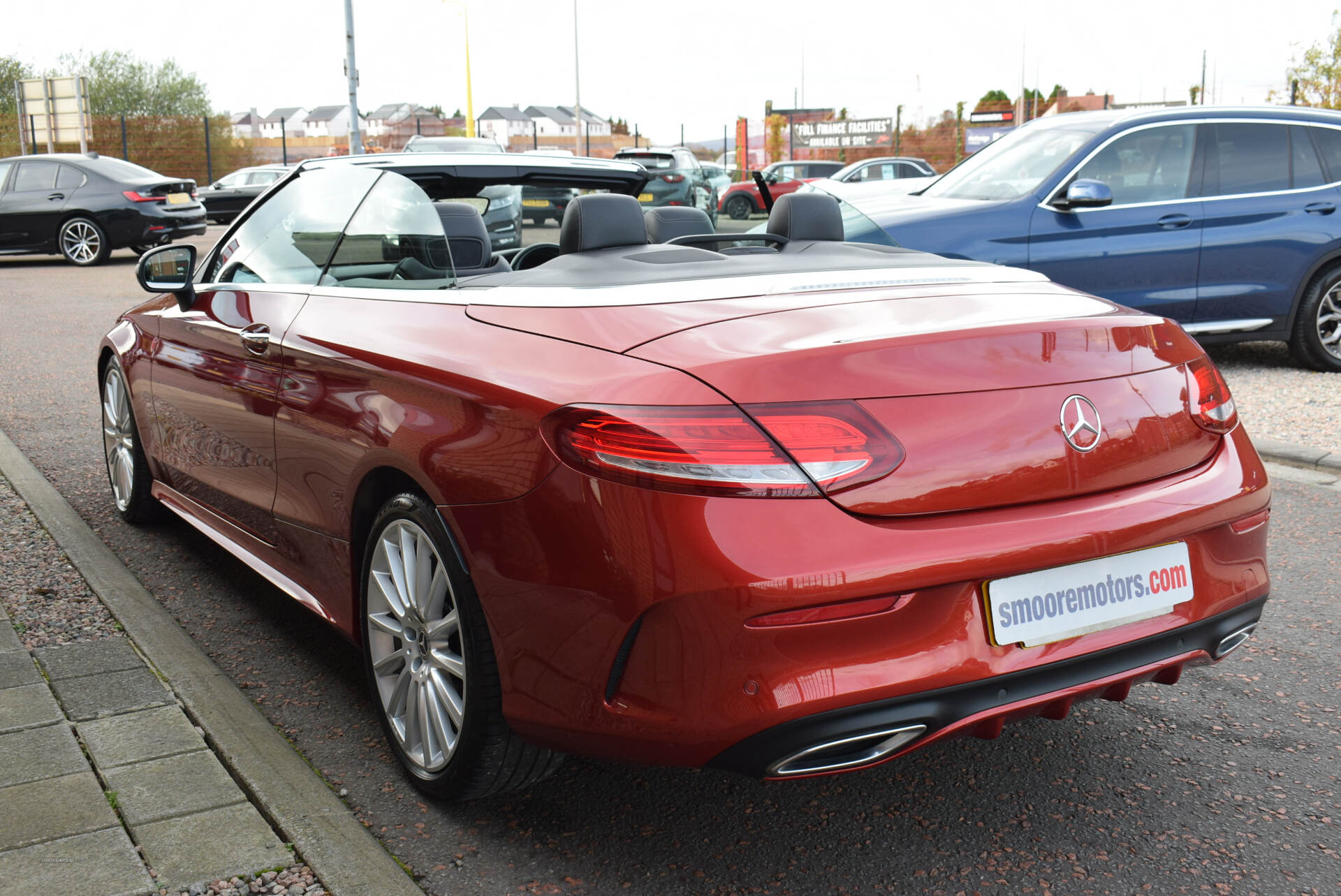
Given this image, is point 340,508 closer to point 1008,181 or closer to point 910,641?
point 910,641

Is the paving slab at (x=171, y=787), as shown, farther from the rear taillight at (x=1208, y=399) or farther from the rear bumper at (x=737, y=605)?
the rear taillight at (x=1208, y=399)

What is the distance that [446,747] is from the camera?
8.74ft

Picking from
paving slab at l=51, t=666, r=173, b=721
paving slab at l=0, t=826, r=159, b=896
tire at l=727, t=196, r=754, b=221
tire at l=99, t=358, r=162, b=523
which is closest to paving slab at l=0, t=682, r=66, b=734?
paving slab at l=51, t=666, r=173, b=721

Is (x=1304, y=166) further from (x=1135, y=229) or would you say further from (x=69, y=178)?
(x=69, y=178)

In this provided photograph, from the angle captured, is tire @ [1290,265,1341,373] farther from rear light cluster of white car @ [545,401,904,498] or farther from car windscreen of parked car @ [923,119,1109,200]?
rear light cluster of white car @ [545,401,904,498]

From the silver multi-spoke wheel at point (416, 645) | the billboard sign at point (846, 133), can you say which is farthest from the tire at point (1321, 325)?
the billboard sign at point (846, 133)

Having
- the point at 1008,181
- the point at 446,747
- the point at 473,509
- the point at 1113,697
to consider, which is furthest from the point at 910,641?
the point at 1008,181

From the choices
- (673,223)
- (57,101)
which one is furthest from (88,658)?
(57,101)

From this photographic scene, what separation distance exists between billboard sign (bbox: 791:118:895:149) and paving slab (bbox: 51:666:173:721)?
47742 mm

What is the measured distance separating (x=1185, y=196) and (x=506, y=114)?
125516 mm

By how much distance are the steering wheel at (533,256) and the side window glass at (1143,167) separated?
530 cm

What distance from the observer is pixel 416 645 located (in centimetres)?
275

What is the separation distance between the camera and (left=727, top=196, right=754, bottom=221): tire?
3041 cm

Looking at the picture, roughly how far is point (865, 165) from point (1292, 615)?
26.6 metres
